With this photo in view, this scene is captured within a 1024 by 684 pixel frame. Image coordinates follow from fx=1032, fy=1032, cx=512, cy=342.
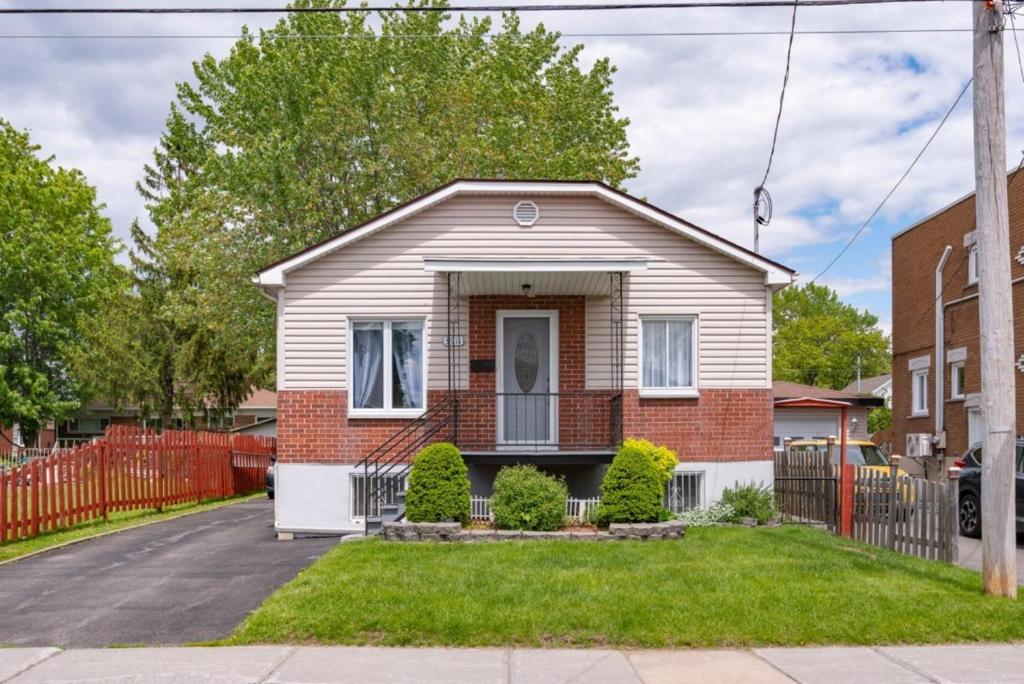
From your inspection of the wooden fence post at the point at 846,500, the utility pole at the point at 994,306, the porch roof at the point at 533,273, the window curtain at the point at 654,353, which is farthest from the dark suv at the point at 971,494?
the utility pole at the point at 994,306

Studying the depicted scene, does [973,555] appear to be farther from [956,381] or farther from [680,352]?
[956,381]

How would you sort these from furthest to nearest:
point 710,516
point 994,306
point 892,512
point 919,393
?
point 919,393, point 710,516, point 892,512, point 994,306

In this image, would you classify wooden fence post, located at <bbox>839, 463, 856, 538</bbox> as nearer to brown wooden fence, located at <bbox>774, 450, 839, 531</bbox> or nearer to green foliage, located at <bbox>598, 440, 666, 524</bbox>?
brown wooden fence, located at <bbox>774, 450, 839, 531</bbox>

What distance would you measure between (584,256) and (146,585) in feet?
28.0

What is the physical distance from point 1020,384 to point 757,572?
13760mm

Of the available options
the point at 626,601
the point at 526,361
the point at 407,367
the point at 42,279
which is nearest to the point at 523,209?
the point at 526,361

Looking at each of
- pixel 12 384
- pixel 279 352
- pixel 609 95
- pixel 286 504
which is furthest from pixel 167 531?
pixel 12 384

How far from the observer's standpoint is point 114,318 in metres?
→ 39.2

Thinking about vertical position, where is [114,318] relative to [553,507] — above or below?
above

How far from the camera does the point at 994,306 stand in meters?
10.2

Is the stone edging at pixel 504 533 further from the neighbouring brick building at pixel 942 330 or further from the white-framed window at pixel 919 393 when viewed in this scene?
the white-framed window at pixel 919 393

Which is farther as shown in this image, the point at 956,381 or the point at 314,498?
the point at 956,381

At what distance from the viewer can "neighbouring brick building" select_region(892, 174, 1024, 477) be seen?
2420 cm

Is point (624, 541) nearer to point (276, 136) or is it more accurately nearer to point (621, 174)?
point (276, 136)
